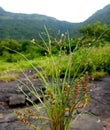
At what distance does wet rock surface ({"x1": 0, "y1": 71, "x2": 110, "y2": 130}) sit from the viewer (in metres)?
4.09

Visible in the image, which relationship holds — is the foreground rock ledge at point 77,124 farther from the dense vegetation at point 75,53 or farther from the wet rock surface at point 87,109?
the dense vegetation at point 75,53

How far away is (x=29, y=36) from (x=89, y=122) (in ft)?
148

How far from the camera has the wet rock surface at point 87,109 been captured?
161 inches

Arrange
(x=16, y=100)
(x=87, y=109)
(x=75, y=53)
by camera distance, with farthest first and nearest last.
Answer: (x=16, y=100)
(x=87, y=109)
(x=75, y=53)

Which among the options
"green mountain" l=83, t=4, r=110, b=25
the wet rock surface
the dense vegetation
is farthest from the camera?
"green mountain" l=83, t=4, r=110, b=25

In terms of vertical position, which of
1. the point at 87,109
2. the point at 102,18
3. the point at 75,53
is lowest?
the point at 102,18

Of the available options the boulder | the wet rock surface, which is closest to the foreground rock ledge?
the wet rock surface

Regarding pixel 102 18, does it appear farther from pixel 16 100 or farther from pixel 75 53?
pixel 75 53

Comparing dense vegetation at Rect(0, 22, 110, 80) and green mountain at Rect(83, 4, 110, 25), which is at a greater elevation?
dense vegetation at Rect(0, 22, 110, 80)

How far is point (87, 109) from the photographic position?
15.8ft

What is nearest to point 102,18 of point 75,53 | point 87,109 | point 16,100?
point 16,100

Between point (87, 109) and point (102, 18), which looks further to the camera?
point (102, 18)

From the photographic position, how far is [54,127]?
10.1 feet

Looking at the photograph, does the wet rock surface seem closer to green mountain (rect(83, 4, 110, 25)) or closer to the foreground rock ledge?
the foreground rock ledge
